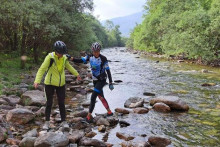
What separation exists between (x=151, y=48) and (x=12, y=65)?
42792mm

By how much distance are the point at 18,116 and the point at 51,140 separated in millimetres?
2253

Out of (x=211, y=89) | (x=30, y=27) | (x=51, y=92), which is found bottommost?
(x=211, y=89)

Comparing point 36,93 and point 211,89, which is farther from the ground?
point 36,93

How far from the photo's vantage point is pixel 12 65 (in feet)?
57.1

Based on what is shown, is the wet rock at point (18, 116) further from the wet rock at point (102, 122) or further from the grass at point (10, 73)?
the grass at point (10, 73)

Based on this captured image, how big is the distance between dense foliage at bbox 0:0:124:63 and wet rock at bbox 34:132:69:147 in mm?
11000

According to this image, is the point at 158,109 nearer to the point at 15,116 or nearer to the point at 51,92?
the point at 51,92

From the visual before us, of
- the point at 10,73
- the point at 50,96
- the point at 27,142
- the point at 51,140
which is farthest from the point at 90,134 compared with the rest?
the point at 10,73

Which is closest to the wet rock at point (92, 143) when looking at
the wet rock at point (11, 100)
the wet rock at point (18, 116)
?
the wet rock at point (18, 116)

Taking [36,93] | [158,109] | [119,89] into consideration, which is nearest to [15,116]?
[36,93]

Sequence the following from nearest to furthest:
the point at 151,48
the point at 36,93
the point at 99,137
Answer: the point at 99,137 < the point at 36,93 < the point at 151,48

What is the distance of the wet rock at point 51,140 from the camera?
17.8 feet

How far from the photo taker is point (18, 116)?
23.7 feet

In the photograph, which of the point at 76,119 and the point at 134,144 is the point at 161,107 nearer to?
the point at 76,119
